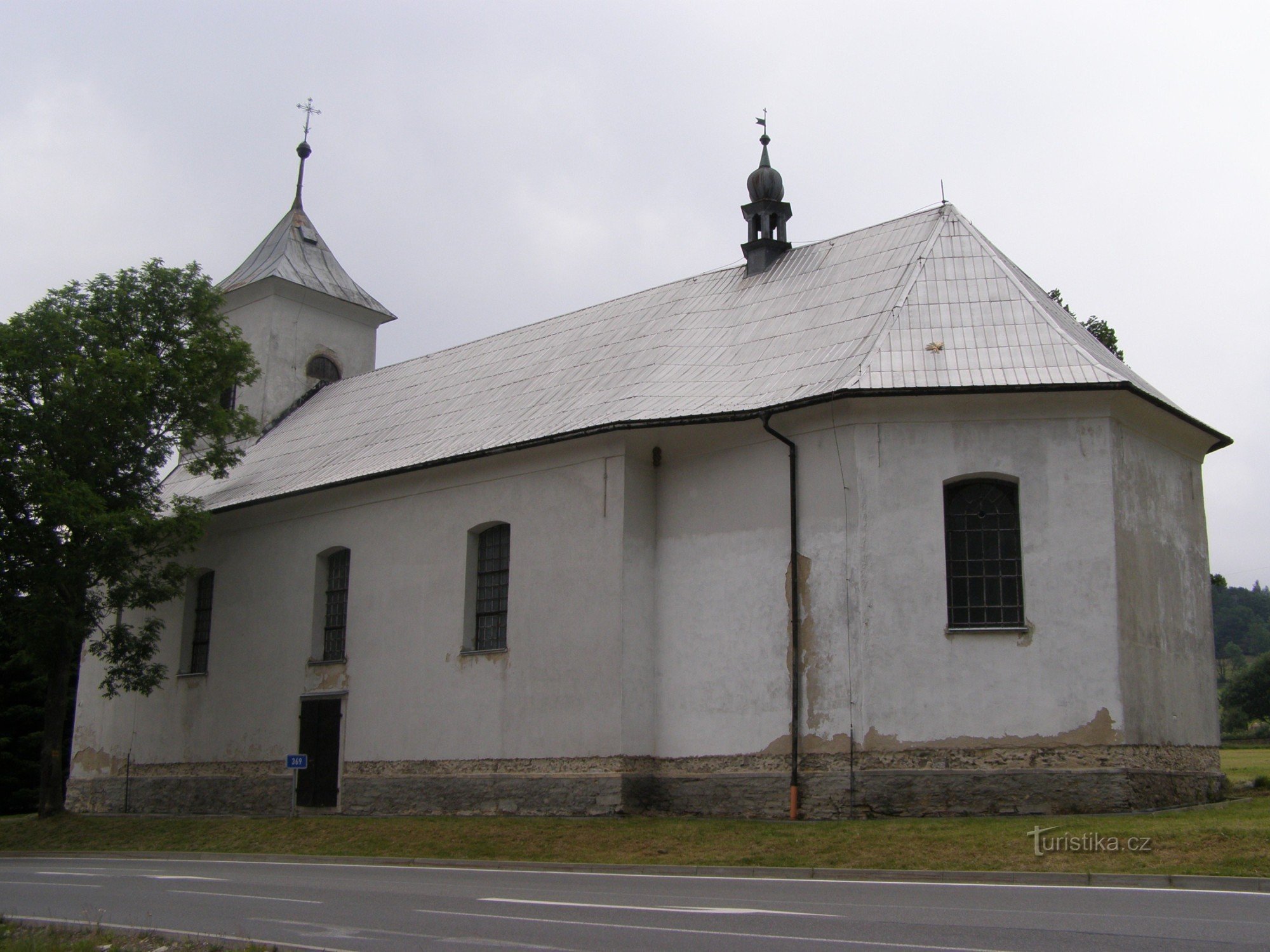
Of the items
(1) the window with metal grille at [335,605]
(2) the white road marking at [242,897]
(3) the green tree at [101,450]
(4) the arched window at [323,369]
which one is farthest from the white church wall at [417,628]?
(2) the white road marking at [242,897]

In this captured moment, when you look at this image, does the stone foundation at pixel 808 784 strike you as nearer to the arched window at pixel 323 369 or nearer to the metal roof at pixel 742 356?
the metal roof at pixel 742 356

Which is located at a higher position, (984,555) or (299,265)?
(299,265)

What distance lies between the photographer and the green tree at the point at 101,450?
23.8 meters

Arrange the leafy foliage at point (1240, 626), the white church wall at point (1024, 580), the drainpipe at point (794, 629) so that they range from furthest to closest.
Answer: the leafy foliage at point (1240, 626) < the drainpipe at point (794, 629) < the white church wall at point (1024, 580)

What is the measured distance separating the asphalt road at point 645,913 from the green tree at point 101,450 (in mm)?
10767

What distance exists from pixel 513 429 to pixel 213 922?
13.8m

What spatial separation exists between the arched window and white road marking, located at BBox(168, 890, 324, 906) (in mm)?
23701

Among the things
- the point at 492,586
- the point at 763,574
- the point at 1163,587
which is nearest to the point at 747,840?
the point at 763,574

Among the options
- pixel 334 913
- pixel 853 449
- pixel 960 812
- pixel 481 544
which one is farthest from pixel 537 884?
pixel 481 544

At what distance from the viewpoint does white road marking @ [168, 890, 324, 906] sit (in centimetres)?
1138

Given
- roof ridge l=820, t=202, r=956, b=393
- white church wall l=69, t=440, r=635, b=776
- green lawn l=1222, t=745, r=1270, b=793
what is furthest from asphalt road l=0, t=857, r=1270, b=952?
green lawn l=1222, t=745, r=1270, b=793

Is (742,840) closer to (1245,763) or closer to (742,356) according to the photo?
(742,356)

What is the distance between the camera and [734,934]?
8.27 meters

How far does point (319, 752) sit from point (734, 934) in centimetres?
1762
